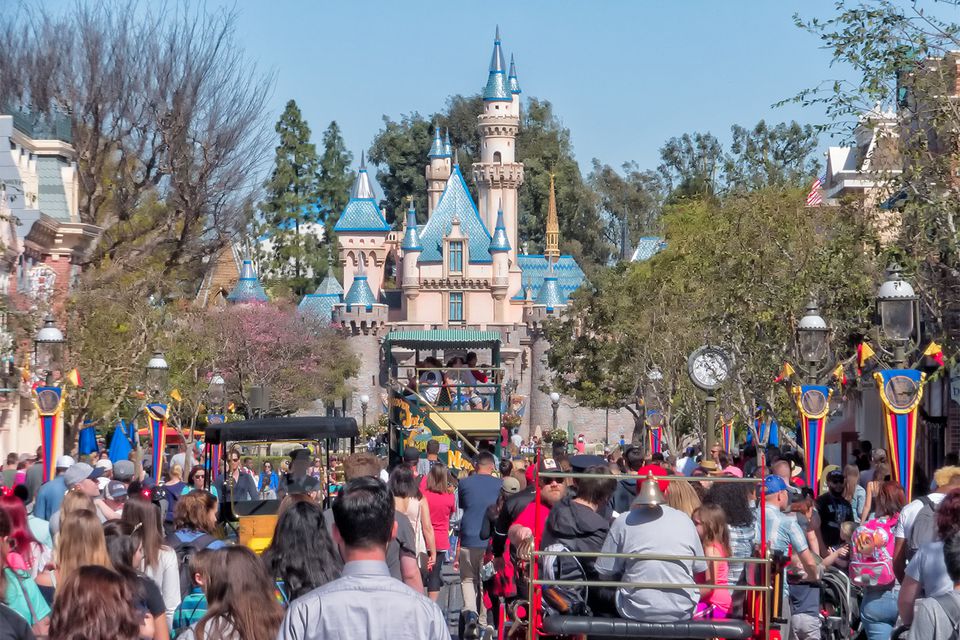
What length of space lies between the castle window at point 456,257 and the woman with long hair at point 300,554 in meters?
97.0

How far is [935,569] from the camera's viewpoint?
807 centimetres

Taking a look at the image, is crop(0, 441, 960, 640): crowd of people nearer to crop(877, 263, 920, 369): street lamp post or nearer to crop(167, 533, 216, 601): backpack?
crop(167, 533, 216, 601): backpack

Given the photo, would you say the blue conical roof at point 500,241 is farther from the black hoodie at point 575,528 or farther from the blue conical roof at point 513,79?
the black hoodie at point 575,528

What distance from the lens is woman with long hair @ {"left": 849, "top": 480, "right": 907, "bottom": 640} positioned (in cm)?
1120

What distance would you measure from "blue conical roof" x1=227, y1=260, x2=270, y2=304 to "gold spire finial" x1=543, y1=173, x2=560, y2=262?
66.0ft

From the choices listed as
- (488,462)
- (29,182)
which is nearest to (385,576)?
(488,462)

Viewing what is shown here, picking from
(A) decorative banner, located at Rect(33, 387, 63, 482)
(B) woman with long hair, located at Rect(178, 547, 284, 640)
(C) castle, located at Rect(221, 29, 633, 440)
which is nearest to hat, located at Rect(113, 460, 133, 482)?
(B) woman with long hair, located at Rect(178, 547, 284, 640)

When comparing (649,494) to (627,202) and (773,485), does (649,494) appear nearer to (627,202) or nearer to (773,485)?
(773,485)

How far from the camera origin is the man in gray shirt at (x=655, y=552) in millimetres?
8844

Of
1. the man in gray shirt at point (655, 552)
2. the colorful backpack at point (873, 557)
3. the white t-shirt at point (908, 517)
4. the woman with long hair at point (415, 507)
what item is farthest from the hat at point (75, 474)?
the white t-shirt at point (908, 517)

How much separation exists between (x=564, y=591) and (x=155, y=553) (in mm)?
2150

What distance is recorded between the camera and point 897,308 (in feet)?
55.6

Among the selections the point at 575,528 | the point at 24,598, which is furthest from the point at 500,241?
the point at 24,598

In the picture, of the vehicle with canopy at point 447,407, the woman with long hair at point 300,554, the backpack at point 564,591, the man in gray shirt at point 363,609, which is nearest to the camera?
the man in gray shirt at point 363,609
